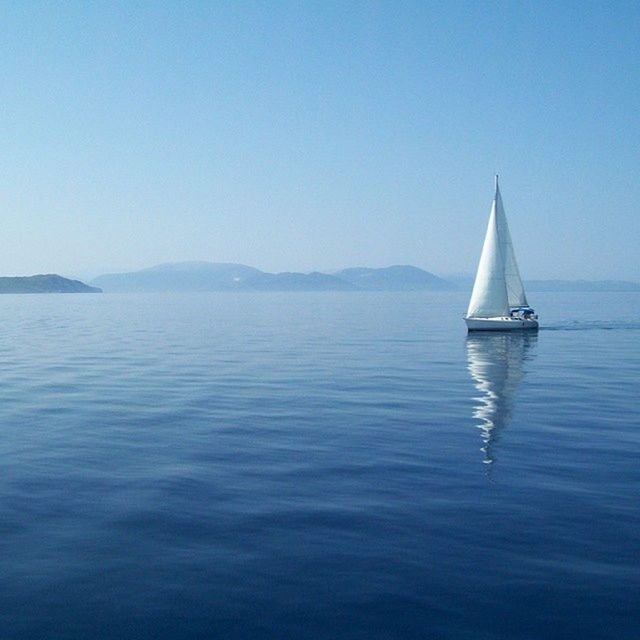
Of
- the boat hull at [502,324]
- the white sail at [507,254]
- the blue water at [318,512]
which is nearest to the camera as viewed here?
the blue water at [318,512]

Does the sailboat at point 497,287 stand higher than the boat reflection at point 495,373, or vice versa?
the sailboat at point 497,287

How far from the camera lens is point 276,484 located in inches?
722

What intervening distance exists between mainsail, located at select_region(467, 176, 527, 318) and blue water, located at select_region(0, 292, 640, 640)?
39.6 m

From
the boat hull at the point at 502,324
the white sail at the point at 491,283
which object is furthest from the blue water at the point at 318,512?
the white sail at the point at 491,283

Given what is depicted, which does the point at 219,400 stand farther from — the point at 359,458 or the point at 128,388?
the point at 359,458

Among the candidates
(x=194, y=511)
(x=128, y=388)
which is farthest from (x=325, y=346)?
(x=194, y=511)

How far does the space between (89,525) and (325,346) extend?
48.6 meters

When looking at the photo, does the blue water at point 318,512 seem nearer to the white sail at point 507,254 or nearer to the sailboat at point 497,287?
the sailboat at point 497,287

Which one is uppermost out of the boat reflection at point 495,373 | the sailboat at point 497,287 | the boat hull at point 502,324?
the sailboat at point 497,287

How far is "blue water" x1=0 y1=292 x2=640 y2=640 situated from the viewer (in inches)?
445

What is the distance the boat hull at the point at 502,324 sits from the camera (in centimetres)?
7438

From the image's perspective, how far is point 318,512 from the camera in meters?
16.1

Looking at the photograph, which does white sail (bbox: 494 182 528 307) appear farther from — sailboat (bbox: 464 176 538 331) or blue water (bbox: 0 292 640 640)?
blue water (bbox: 0 292 640 640)

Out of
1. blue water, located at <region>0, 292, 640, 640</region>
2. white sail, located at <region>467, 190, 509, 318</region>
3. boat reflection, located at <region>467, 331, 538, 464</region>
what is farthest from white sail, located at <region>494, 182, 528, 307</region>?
blue water, located at <region>0, 292, 640, 640</region>
